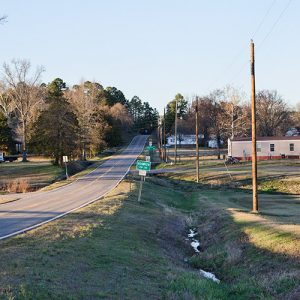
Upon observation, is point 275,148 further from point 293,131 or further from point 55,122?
point 293,131

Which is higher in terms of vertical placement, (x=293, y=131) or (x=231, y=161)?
(x=293, y=131)

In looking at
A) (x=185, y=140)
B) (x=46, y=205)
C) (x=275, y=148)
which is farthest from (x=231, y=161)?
(x=185, y=140)

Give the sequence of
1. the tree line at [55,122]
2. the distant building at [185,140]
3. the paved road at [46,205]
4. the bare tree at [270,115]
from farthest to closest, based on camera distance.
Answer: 1. the distant building at [185,140]
2. the bare tree at [270,115]
3. the tree line at [55,122]
4. the paved road at [46,205]

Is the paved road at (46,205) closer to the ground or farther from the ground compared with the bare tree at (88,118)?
closer to the ground

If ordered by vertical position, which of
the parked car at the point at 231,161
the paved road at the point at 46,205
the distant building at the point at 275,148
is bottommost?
the paved road at the point at 46,205

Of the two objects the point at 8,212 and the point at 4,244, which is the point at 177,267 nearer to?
the point at 4,244

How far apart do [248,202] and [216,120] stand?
229ft

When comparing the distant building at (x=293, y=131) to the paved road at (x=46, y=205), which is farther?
the distant building at (x=293, y=131)

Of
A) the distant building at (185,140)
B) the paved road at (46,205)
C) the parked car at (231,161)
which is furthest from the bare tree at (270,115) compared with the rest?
the paved road at (46,205)

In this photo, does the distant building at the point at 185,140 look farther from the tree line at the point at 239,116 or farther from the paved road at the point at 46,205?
the paved road at the point at 46,205

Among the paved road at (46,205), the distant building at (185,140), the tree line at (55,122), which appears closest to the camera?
the paved road at (46,205)

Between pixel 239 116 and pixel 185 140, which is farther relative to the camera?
pixel 185 140

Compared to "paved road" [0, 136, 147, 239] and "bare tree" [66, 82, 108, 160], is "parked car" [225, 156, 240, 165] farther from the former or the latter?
"bare tree" [66, 82, 108, 160]

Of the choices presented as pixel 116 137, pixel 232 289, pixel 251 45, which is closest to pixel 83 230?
pixel 232 289
